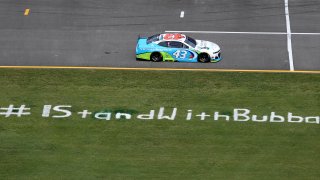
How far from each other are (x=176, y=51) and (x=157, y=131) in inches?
292

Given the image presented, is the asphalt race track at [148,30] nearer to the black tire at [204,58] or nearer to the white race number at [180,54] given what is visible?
the black tire at [204,58]

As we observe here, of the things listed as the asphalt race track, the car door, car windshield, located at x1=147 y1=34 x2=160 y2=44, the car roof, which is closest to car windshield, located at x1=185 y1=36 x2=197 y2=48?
the car roof

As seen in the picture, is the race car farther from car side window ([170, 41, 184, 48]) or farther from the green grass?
the green grass

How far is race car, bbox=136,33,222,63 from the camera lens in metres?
43.0

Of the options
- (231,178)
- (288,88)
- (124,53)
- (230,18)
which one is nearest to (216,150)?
(231,178)

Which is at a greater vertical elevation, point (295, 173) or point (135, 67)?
point (135, 67)

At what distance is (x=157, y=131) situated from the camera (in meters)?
36.9

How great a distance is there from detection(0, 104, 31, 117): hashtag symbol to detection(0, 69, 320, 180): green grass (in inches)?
14.3

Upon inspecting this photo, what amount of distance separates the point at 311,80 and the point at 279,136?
5.87 m

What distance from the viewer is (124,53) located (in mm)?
44062

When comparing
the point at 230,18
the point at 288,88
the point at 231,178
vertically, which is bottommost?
the point at 231,178

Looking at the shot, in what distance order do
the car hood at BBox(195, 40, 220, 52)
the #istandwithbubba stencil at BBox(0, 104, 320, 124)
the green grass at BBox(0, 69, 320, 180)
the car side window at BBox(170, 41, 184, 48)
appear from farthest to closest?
the car side window at BBox(170, 41, 184, 48) → the car hood at BBox(195, 40, 220, 52) → the #istandwithbubba stencil at BBox(0, 104, 320, 124) → the green grass at BBox(0, 69, 320, 180)

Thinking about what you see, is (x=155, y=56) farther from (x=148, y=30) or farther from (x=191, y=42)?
(x=148, y=30)

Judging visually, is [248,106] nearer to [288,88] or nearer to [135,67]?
[288,88]
